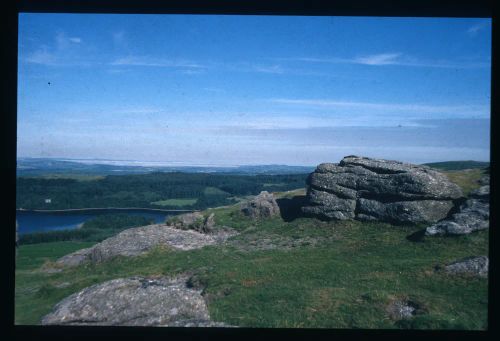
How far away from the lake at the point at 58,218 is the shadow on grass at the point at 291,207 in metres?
→ 8.89

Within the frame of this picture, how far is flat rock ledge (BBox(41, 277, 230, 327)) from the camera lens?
395 inches

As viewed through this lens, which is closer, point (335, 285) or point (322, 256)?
point (335, 285)

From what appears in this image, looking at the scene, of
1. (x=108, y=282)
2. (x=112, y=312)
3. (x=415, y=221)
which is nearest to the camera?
(x=112, y=312)

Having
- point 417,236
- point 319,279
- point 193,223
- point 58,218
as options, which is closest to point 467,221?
point 417,236

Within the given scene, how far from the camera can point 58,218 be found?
2945cm

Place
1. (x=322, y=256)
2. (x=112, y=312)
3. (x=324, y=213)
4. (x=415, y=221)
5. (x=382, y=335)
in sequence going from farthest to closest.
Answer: (x=324, y=213) < (x=415, y=221) < (x=322, y=256) < (x=112, y=312) < (x=382, y=335)

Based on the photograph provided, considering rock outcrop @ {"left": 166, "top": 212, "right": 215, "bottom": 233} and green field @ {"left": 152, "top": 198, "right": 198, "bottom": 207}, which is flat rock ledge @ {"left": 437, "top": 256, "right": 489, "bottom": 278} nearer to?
rock outcrop @ {"left": 166, "top": 212, "right": 215, "bottom": 233}

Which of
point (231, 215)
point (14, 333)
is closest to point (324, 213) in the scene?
point (231, 215)

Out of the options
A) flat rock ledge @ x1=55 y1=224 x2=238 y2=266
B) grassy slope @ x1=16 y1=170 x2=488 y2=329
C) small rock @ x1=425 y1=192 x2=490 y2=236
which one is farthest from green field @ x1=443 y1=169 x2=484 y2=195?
flat rock ledge @ x1=55 y1=224 x2=238 y2=266

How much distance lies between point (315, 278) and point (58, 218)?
25298 millimetres

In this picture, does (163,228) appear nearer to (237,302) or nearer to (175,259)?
(175,259)

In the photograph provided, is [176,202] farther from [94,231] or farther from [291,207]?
[291,207]

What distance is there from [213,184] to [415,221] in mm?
26259

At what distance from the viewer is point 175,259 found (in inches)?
662
